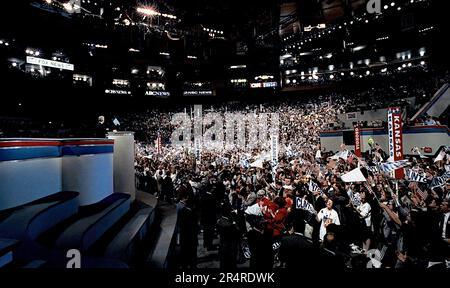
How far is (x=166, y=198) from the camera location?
38.1 feet

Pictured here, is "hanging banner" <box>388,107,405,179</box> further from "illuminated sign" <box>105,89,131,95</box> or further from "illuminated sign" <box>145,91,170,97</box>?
"illuminated sign" <box>145,91,170,97</box>

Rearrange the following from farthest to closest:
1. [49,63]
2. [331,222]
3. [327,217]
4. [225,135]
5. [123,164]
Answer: [225,135] → [49,63] → [123,164] → [327,217] → [331,222]

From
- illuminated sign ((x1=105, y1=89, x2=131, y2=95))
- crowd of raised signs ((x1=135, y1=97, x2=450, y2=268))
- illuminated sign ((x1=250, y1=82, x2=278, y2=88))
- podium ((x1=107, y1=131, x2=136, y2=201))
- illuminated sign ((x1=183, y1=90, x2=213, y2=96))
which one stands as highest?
illuminated sign ((x1=250, y1=82, x2=278, y2=88))

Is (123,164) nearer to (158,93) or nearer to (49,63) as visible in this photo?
(49,63)

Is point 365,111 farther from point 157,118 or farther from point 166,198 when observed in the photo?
point 157,118

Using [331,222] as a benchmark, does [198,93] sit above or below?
above

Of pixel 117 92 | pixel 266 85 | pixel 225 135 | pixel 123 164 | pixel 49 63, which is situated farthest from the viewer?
pixel 266 85

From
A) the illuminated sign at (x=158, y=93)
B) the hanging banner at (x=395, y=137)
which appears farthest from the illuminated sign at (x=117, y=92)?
the hanging banner at (x=395, y=137)

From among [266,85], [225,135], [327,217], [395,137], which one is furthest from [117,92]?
[327,217]

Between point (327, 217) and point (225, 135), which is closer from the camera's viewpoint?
point (327, 217)

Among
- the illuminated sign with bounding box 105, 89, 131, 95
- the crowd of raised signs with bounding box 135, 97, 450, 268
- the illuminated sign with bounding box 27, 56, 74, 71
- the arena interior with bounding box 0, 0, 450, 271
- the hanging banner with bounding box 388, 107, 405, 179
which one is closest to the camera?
the crowd of raised signs with bounding box 135, 97, 450, 268

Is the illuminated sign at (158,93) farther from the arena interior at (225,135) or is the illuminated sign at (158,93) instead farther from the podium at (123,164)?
the podium at (123,164)

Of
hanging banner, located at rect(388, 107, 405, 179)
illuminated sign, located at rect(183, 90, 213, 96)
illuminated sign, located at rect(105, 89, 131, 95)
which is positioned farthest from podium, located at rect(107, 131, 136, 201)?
illuminated sign, located at rect(183, 90, 213, 96)

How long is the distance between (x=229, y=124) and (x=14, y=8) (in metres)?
23.8
